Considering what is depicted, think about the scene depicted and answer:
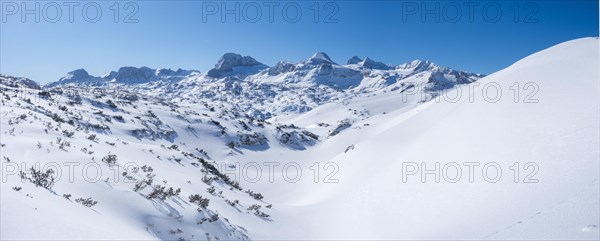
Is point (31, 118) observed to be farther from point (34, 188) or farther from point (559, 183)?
point (559, 183)

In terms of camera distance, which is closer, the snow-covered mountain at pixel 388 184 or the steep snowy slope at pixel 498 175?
the steep snowy slope at pixel 498 175

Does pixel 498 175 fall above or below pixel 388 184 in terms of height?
above
